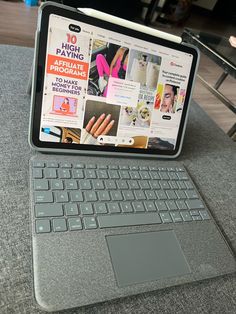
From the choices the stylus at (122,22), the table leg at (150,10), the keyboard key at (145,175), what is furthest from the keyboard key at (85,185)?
the table leg at (150,10)

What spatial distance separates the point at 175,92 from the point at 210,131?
0.66 ft

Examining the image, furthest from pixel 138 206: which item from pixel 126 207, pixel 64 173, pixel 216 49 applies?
pixel 216 49

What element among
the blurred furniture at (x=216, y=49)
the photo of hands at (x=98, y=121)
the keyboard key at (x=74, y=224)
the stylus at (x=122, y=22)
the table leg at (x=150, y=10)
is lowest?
the table leg at (x=150, y=10)

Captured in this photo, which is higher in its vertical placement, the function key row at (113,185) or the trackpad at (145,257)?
the trackpad at (145,257)

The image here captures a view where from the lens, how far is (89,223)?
36 centimetres

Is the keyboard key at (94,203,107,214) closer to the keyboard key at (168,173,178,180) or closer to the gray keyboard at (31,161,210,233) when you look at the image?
the gray keyboard at (31,161,210,233)

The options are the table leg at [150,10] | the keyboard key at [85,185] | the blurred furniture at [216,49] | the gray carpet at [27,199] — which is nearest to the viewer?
the gray carpet at [27,199]

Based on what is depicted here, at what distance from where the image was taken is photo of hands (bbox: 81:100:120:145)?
1.50 feet

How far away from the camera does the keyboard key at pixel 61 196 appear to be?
1.20 feet

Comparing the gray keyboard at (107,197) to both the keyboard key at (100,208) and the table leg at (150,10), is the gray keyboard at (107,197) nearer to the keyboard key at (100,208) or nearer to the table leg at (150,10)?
the keyboard key at (100,208)

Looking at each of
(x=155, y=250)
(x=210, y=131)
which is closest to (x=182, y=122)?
(x=210, y=131)

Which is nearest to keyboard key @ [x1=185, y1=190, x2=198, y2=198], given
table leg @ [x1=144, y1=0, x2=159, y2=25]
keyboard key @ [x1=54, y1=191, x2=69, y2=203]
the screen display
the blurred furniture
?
the screen display

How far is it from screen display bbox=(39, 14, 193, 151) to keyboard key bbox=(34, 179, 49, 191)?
0.08m

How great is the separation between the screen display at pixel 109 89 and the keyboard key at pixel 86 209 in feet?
0.41
